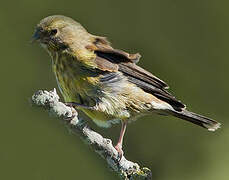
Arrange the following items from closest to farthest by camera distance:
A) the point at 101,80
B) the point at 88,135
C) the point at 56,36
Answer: the point at 88,135
the point at 101,80
the point at 56,36

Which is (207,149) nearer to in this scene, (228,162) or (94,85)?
(228,162)

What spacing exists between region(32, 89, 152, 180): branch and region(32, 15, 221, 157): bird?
74cm

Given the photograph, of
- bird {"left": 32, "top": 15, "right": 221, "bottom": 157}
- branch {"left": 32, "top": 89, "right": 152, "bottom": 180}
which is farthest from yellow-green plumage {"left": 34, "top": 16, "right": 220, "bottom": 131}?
branch {"left": 32, "top": 89, "right": 152, "bottom": 180}

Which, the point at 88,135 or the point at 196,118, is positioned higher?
the point at 196,118

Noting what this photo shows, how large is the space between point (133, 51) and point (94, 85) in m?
1.50

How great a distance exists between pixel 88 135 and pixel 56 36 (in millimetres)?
1364

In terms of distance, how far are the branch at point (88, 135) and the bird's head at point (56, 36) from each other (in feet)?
3.67

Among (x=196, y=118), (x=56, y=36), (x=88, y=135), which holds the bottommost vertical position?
(x=88, y=135)

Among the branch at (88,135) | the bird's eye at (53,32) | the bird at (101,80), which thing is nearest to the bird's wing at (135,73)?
the bird at (101,80)

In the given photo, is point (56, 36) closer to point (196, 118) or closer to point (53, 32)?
point (53, 32)

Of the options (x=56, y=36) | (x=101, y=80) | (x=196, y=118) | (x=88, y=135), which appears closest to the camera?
(x=88, y=135)

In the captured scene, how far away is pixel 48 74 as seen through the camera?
6137 millimetres

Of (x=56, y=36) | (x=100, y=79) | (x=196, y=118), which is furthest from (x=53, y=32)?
(x=196, y=118)

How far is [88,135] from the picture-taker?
4.17 metres
